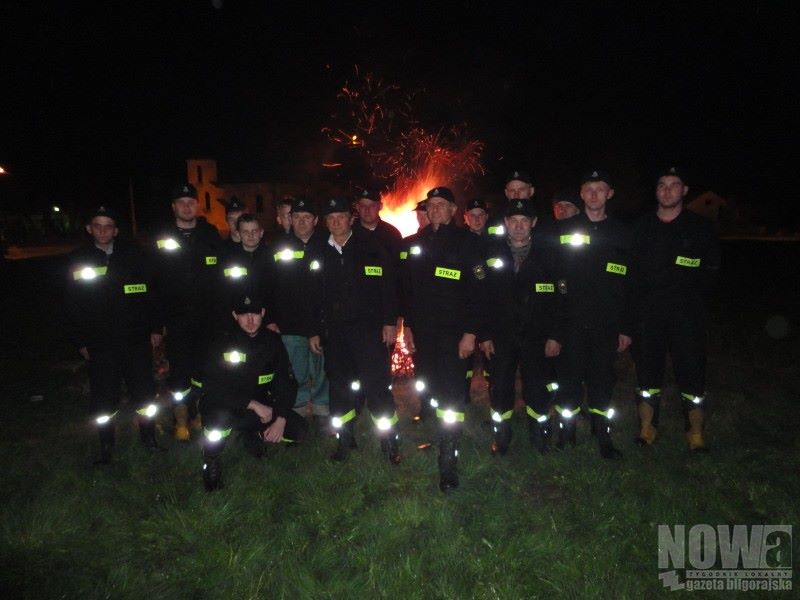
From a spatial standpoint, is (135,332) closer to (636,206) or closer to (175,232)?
(175,232)

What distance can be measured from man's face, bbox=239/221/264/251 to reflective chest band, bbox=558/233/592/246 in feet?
9.85

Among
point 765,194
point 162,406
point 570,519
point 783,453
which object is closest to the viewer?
point 570,519

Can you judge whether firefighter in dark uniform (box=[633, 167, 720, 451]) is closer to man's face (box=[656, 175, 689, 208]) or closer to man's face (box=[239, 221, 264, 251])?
man's face (box=[656, 175, 689, 208])

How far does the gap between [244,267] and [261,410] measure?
4.80 feet

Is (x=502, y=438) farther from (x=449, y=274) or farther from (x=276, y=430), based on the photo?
(x=276, y=430)

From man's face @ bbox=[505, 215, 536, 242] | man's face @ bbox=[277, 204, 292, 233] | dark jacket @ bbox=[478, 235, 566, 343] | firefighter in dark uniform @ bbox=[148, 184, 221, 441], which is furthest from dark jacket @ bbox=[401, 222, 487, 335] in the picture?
man's face @ bbox=[277, 204, 292, 233]

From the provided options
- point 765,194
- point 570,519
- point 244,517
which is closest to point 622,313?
point 570,519

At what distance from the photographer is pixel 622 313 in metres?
5.18

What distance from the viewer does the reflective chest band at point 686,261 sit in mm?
5172

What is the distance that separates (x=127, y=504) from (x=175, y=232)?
8.41 feet

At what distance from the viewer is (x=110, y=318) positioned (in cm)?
520

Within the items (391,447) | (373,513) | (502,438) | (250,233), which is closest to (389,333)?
(391,447)

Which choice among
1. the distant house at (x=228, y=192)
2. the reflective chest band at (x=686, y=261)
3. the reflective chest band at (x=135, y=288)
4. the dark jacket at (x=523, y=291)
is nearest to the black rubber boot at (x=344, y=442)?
the dark jacket at (x=523, y=291)

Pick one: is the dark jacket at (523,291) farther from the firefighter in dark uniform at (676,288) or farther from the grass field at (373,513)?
the grass field at (373,513)
